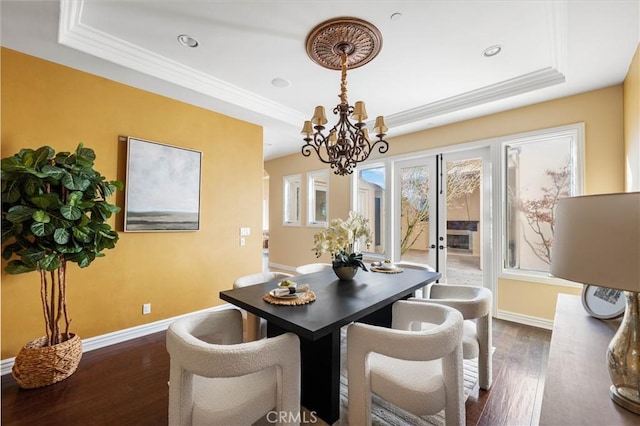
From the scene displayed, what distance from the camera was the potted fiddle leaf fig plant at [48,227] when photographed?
1969 millimetres

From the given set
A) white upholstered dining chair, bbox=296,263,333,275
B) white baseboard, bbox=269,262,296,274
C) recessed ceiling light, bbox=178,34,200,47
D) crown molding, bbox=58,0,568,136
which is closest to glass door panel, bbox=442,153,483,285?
crown molding, bbox=58,0,568,136

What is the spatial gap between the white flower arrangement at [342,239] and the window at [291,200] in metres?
4.26

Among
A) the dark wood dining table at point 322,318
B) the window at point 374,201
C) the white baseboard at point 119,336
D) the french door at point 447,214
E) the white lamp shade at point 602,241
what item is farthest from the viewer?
the window at point 374,201

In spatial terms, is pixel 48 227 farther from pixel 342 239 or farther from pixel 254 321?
pixel 342 239

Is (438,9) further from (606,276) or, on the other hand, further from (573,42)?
(606,276)

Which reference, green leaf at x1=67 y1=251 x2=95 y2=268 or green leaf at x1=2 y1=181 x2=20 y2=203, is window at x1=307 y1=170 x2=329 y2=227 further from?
green leaf at x1=2 y1=181 x2=20 y2=203

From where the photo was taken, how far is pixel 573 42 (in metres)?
2.33

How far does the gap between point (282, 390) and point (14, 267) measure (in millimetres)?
2320

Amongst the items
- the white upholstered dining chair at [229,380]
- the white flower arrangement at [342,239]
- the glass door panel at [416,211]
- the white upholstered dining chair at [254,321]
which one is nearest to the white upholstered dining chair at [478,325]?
the white flower arrangement at [342,239]

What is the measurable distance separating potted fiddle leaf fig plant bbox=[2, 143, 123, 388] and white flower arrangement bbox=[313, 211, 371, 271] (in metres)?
1.87

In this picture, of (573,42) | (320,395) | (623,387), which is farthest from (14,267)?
(573,42)

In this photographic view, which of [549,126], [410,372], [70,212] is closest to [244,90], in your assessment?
[70,212]

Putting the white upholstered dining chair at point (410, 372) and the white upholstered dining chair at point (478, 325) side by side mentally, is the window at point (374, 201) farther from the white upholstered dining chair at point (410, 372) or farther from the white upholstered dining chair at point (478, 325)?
the white upholstered dining chair at point (410, 372)

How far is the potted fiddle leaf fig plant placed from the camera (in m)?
1.97
